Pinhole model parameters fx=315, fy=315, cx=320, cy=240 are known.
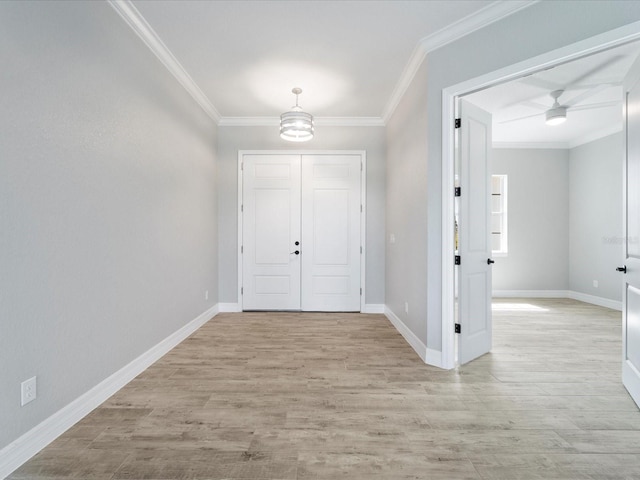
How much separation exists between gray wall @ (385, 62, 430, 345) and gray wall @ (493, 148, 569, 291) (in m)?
3.22

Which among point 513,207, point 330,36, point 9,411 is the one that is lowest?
point 9,411

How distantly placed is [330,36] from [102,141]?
2088 millimetres

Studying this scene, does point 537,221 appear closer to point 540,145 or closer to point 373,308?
point 540,145

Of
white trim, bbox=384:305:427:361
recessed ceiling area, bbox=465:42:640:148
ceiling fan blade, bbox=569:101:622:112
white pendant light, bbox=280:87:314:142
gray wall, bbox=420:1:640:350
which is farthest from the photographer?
ceiling fan blade, bbox=569:101:622:112

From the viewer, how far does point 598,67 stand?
10.7 ft

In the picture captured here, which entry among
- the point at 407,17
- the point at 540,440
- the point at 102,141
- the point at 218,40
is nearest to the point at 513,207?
the point at 407,17

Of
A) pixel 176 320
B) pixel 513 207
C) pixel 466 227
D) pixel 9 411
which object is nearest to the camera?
pixel 9 411

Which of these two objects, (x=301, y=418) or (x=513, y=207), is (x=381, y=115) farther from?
(x=301, y=418)

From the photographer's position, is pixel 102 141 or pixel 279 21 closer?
pixel 102 141

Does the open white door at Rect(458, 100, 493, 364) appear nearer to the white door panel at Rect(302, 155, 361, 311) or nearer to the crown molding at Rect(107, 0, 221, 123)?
the white door panel at Rect(302, 155, 361, 311)

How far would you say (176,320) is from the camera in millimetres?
3457

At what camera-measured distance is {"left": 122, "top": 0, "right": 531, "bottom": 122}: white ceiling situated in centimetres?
249

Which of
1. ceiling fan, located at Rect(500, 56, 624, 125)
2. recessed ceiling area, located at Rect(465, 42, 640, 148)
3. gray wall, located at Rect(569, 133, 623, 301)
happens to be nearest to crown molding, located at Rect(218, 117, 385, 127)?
recessed ceiling area, located at Rect(465, 42, 640, 148)

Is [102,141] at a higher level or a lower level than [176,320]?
higher
